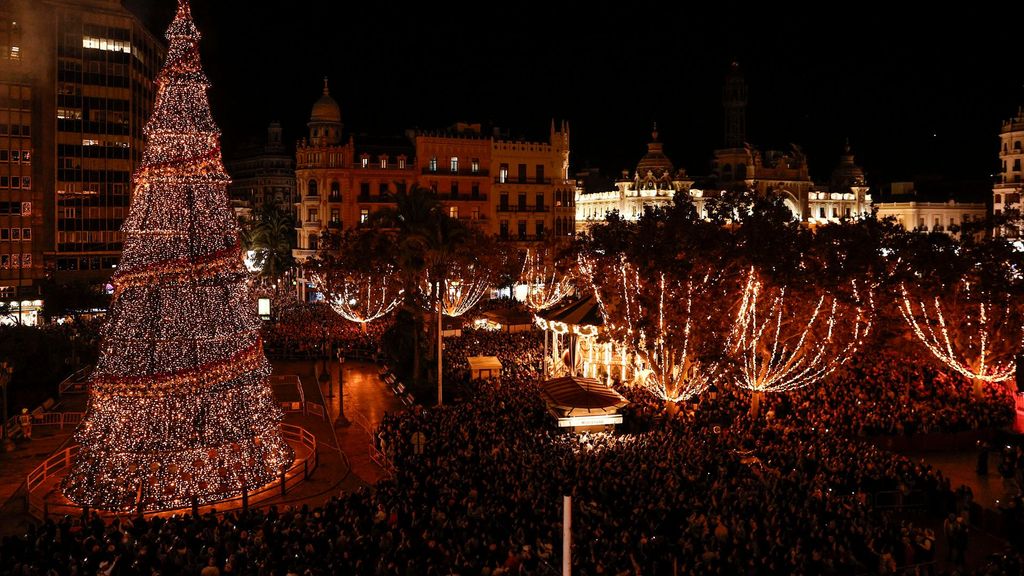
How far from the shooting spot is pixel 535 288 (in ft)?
201

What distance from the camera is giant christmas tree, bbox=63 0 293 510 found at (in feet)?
67.3

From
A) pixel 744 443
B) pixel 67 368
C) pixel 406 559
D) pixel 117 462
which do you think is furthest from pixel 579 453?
pixel 67 368

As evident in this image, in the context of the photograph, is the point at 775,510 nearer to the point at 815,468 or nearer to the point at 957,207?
the point at 815,468

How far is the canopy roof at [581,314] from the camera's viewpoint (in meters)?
32.3

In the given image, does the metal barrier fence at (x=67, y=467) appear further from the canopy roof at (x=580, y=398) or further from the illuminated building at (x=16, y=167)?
the illuminated building at (x=16, y=167)

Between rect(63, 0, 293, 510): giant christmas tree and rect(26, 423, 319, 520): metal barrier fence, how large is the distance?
351 millimetres

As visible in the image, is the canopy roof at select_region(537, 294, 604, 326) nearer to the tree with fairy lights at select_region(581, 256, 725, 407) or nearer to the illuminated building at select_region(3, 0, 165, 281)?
the tree with fairy lights at select_region(581, 256, 725, 407)

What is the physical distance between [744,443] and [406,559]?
11808mm

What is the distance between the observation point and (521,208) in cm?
7319

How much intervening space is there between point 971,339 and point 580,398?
14576mm

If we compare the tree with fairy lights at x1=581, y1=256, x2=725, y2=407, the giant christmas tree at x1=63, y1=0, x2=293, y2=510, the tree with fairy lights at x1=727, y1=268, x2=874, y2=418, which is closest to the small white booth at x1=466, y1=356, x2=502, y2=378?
the tree with fairy lights at x1=581, y1=256, x2=725, y2=407

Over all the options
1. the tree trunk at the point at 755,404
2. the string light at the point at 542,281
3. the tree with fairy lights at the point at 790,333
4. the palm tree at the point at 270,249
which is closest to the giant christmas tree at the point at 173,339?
the tree with fairy lights at the point at 790,333

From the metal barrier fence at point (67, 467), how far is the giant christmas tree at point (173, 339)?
351mm

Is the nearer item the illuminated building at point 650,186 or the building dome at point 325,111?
the building dome at point 325,111
